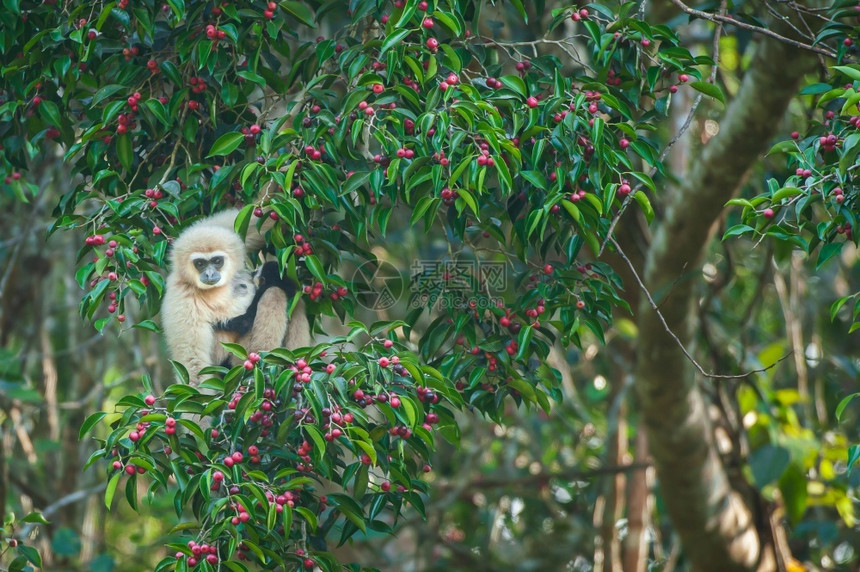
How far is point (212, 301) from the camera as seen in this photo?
348 cm

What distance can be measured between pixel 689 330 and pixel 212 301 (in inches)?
84.1

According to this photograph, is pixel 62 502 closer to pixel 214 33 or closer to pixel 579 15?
pixel 214 33

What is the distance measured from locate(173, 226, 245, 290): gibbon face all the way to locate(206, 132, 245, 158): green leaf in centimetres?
57

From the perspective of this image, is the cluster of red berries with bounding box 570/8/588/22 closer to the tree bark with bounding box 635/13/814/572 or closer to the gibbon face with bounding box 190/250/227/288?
the tree bark with bounding box 635/13/814/572

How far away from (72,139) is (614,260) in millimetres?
2240

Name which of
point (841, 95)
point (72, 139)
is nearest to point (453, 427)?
point (841, 95)

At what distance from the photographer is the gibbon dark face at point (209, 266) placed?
3.41 m

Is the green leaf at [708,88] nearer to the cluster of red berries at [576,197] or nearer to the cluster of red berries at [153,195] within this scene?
the cluster of red berries at [576,197]

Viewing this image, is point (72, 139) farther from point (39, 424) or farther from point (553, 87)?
point (39, 424)

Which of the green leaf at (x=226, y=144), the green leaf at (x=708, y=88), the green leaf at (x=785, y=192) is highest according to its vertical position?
the green leaf at (x=226, y=144)

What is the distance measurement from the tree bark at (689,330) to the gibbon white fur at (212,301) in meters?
1.51

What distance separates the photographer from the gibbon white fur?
3.37 metres

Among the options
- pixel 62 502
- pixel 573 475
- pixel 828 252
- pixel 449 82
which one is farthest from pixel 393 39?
pixel 573 475

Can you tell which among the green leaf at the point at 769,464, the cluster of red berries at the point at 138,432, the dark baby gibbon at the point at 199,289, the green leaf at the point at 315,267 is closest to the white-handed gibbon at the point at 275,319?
the dark baby gibbon at the point at 199,289
